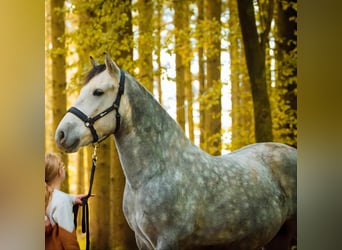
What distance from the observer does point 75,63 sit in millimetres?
3918

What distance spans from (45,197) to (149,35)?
4.69ft

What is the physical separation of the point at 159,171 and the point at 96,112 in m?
0.57

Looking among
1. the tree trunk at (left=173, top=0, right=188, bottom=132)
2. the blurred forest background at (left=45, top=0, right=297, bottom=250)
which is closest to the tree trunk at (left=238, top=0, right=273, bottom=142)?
the blurred forest background at (left=45, top=0, right=297, bottom=250)

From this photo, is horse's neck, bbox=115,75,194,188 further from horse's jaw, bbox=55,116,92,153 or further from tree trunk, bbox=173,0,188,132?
tree trunk, bbox=173,0,188,132

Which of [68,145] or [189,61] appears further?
[189,61]

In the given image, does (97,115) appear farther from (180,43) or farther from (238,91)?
(238,91)

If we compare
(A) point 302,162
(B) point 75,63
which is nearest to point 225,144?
(A) point 302,162

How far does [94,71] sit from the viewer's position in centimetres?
356

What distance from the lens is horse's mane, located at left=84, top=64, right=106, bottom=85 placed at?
3545 millimetres

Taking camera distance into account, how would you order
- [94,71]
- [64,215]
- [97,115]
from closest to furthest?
[97,115], [94,71], [64,215]

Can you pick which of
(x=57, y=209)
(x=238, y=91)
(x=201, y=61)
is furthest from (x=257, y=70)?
(x=57, y=209)

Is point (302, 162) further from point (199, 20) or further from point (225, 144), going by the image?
point (199, 20)

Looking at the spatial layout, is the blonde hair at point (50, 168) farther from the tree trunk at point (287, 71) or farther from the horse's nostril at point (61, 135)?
the tree trunk at point (287, 71)

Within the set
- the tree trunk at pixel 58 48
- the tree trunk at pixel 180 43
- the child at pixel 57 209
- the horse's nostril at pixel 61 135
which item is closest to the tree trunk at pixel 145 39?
the tree trunk at pixel 180 43
